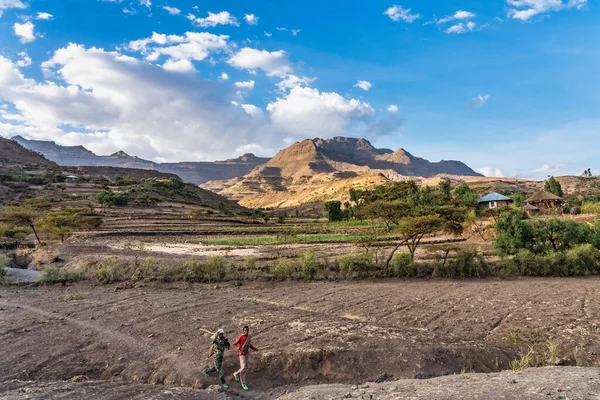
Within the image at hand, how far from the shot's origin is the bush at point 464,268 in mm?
23672

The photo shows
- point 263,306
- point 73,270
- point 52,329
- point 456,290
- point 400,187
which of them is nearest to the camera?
point 52,329

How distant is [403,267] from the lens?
78.0ft

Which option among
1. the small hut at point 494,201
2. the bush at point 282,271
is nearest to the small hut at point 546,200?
the small hut at point 494,201

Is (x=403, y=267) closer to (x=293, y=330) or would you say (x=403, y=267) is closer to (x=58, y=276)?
(x=293, y=330)

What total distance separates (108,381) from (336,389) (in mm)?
5799

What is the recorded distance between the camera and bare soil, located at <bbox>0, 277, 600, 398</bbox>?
32.8 feet

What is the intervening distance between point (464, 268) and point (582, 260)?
859 centimetres

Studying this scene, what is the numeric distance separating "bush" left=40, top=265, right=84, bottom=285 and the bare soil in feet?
6.76

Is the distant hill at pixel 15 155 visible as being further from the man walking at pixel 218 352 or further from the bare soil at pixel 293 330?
the man walking at pixel 218 352

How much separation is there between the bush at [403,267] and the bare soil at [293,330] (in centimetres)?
348

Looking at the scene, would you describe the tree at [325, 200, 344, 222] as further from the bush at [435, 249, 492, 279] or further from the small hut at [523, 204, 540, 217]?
the bush at [435, 249, 492, 279]

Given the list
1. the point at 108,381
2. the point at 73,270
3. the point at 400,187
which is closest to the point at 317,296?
the point at 108,381

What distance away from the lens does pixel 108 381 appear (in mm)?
9359

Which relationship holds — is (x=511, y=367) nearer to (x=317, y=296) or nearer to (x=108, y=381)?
(x=317, y=296)
